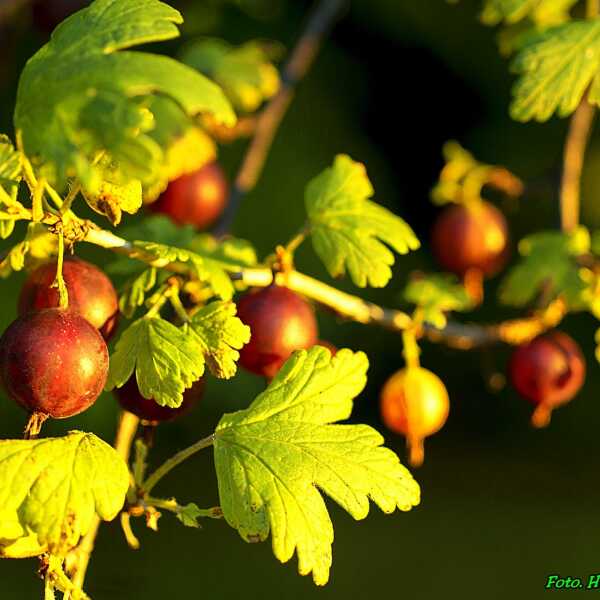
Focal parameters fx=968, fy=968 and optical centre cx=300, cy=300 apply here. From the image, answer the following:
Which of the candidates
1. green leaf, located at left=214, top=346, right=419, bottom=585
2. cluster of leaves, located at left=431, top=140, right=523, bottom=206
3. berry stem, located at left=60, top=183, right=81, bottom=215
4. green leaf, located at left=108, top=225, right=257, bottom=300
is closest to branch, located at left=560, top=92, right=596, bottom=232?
cluster of leaves, located at left=431, top=140, right=523, bottom=206

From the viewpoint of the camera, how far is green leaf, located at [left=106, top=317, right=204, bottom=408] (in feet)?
3.34

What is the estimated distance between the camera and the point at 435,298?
1.61m

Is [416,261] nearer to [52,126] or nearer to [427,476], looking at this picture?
[427,476]

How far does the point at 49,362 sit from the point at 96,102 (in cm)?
26

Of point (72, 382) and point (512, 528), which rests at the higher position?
point (72, 382)

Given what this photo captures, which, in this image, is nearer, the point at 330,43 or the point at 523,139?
the point at 330,43

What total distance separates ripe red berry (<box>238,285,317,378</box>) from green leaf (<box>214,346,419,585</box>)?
0.11 m

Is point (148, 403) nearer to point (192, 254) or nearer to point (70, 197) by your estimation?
point (192, 254)

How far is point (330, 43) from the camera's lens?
348 centimetres

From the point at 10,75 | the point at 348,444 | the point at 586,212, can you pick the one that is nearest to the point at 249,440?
the point at 348,444

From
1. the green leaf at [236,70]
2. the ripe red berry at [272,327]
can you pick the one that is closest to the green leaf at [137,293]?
the ripe red berry at [272,327]

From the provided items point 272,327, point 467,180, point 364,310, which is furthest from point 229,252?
point 467,180

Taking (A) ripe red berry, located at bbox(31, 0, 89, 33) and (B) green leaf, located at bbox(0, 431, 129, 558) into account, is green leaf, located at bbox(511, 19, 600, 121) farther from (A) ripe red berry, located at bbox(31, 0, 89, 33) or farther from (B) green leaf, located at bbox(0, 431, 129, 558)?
(A) ripe red berry, located at bbox(31, 0, 89, 33)

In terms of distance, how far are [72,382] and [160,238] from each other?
0.48 metres
